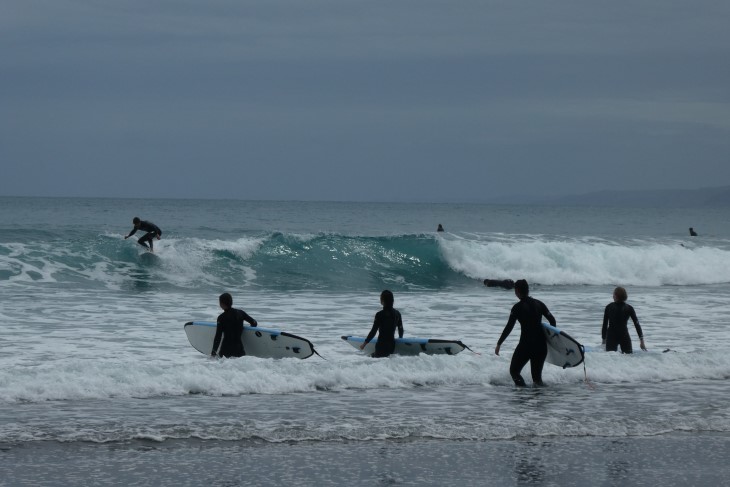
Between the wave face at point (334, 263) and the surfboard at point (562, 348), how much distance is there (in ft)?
47.0

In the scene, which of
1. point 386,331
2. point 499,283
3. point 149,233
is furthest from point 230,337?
point 499,283

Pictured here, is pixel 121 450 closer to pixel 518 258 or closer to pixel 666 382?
pixel 666 382

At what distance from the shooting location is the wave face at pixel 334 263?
26.8 meters

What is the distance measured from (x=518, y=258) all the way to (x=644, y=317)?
14.5 meters

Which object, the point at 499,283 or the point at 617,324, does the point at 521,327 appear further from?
the point at 499,283

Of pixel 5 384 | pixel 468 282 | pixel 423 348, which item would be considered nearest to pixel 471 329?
pixel 423 348

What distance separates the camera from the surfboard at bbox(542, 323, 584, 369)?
11672 millimetres

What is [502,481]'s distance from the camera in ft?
23.4

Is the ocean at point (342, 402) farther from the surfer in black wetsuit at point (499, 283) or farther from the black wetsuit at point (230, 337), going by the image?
the surfer in black wetsuit at point (499, 283)

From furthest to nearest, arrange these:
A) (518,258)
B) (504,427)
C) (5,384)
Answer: (518,258) < (5,384) < (504,427)

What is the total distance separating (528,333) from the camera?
36.8ft

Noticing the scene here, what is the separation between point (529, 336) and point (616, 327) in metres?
2.44

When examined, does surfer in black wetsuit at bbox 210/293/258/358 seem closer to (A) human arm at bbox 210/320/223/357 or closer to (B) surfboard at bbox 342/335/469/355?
(A) human arm at bbox 210/320/223/357

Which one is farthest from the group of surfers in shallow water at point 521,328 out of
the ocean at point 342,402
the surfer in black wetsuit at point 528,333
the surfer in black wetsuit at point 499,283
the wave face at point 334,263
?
the surfer in black wetsuit at point 499,283
